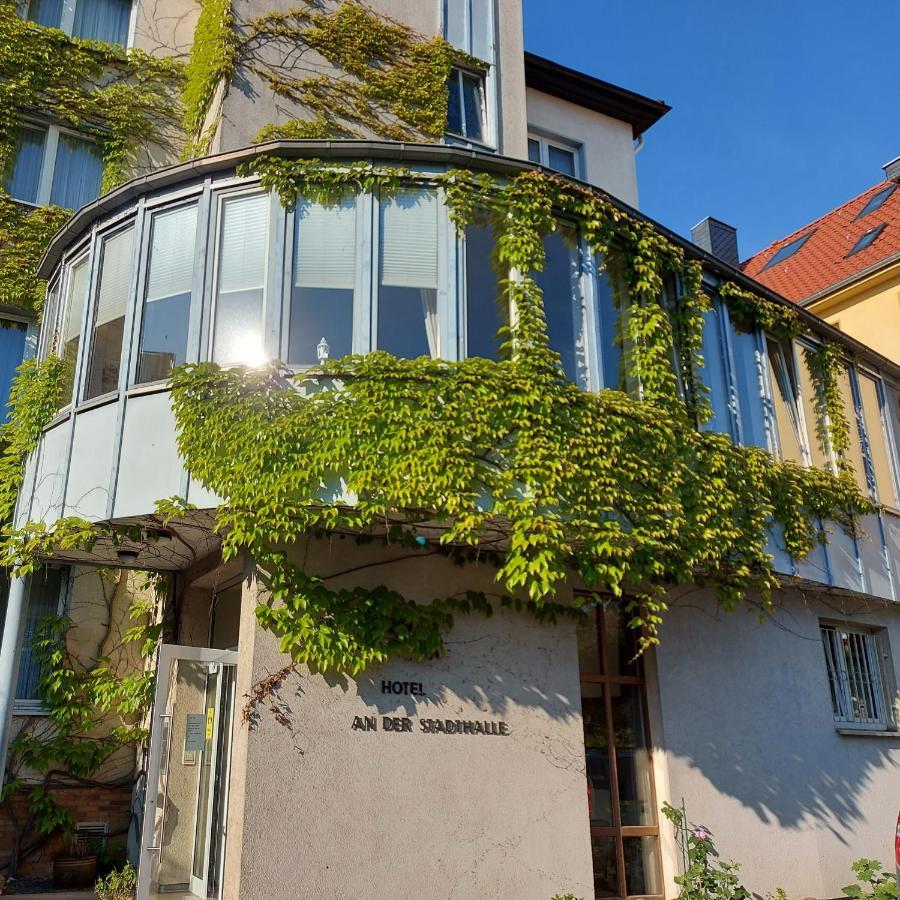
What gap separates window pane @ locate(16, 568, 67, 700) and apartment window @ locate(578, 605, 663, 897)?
21.1 ft

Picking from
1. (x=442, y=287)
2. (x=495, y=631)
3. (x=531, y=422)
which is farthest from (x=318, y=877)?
(x=442, y=287)

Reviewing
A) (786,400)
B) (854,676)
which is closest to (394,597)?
(786,400)

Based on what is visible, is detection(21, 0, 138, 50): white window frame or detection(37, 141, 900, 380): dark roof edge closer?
detection(37, 141, 900, 380): dark roof edge

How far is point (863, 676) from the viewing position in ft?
42.3

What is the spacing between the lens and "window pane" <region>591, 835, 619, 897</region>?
31.9 ft

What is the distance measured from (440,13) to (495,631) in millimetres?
9970

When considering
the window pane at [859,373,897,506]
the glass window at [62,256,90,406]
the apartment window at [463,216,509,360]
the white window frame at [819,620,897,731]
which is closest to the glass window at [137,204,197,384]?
the glass window at [62,256,90,406]

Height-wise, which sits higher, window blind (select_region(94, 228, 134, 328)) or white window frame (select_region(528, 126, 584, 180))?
white window frame (select_region(528, 126, 584, 180))

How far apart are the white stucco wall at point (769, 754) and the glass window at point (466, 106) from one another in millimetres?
7730

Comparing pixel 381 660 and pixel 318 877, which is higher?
pixel 381 660

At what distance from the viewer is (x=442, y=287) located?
9.08 meters

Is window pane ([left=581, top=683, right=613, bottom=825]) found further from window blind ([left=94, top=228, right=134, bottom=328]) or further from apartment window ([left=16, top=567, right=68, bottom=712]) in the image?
window blind ([left=94, top=228, right=134, bottom=328])

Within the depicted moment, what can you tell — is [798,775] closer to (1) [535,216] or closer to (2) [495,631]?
(2) [495,631]

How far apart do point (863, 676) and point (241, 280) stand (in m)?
9.90
